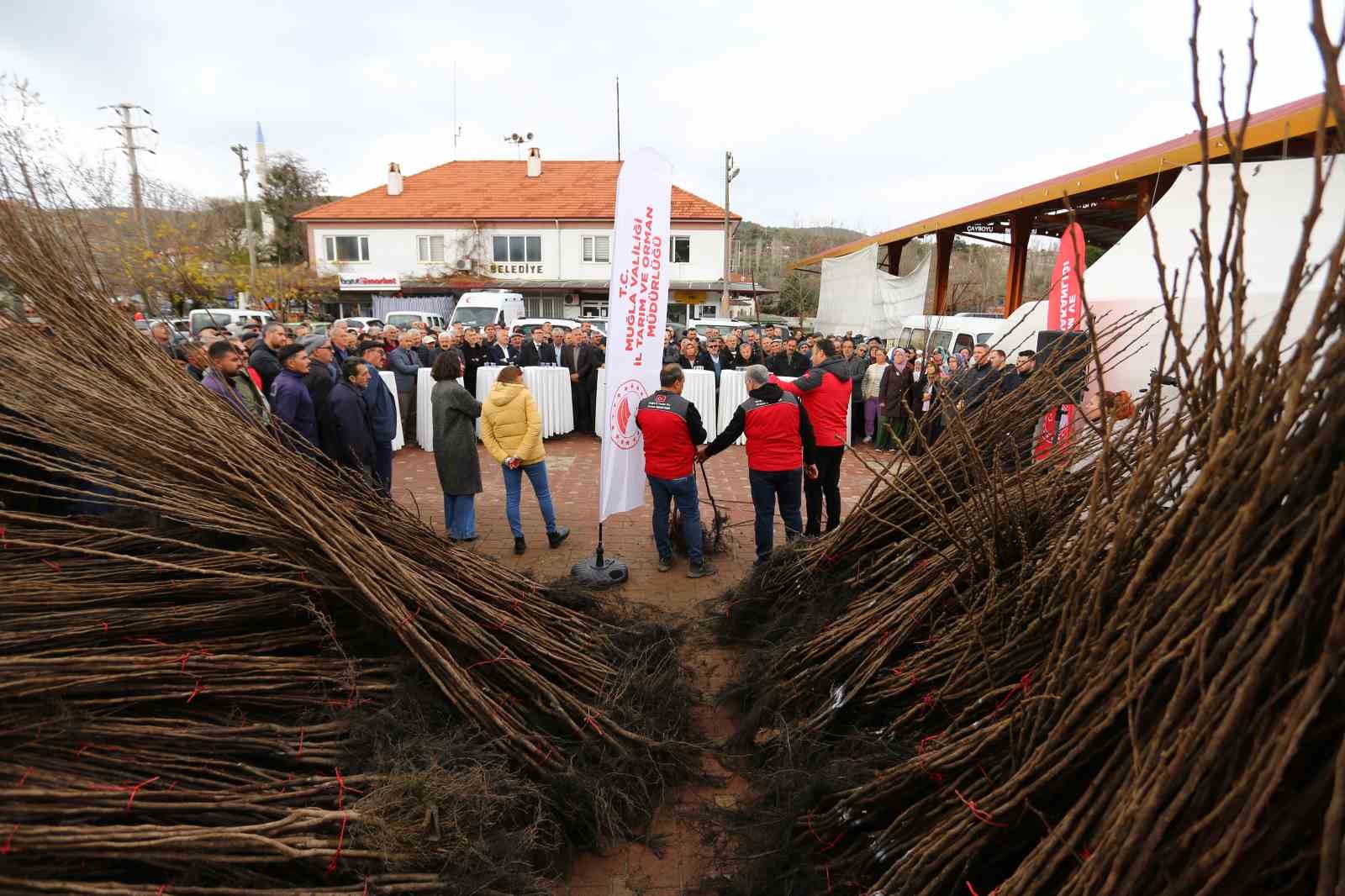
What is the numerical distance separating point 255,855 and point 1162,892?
7.81 ft

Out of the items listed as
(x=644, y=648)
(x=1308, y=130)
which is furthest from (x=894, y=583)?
(x=1308, y=130)

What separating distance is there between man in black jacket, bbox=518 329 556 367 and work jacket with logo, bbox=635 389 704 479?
6121mm

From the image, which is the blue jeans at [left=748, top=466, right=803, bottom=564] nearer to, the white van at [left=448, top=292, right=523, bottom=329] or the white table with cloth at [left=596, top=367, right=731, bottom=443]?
the white table with cloth at [left=596, top=367, right=731, bottom=443]

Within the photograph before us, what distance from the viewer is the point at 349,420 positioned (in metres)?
5.68

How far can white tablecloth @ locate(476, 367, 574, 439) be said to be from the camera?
989cm

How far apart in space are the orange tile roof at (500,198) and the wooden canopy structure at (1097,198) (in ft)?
43.2

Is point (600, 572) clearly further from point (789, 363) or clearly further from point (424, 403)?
point (424, 403)

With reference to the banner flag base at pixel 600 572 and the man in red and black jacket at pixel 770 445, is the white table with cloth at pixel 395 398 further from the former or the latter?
the man in red and black jacket at pixel 770 445

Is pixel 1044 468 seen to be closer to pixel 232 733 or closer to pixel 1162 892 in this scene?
pixel 1162 892

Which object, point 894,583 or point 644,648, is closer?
point 894,583

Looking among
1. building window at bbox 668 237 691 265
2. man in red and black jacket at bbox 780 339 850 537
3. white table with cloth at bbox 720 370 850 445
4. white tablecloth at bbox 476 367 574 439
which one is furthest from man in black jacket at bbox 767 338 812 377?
building window at bbox 668 237 691 265

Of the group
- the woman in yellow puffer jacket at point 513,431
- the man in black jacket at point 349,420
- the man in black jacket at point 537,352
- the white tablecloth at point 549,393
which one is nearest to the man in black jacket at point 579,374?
the white tablecloth at point 549,393

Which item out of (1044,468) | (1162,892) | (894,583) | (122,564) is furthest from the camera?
(1044,468)

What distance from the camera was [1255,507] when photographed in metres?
1.45
